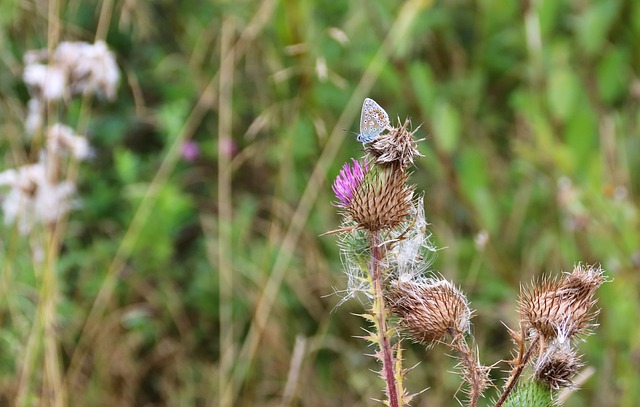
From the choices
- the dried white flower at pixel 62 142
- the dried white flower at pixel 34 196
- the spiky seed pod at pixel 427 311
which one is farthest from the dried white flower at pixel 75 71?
the spiky seed pod at pixel 427 311

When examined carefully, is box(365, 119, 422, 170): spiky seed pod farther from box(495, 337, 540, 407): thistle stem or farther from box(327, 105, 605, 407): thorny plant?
box(495, 337, 540, 407): thistle stem

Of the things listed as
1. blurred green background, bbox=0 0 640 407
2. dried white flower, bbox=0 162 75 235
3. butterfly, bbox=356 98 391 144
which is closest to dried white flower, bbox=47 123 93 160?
dried white flower, bbox=0 162 75 235

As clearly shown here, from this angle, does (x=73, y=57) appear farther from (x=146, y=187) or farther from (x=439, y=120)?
(x=439, y=120)

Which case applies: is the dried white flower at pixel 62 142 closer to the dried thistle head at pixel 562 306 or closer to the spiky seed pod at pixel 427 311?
the spiky seed pod at pixel 427 311

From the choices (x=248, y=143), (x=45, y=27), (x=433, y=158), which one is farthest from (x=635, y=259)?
(x=45, y=27)

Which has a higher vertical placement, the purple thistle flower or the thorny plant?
the purple thistle flower

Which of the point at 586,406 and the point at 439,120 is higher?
the point at 439,120
